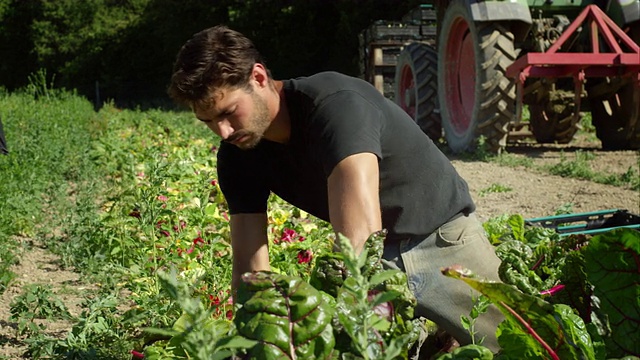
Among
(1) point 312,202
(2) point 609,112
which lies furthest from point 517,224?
(2) point 609,112

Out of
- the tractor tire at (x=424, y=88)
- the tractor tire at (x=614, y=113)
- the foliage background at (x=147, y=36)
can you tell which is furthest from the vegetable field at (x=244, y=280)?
the foliage background at (x=147, y=36)

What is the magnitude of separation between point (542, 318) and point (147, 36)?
34565mm

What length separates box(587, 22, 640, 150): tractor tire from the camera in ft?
27.9

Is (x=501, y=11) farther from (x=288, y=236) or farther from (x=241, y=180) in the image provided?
(x=241, y=180)

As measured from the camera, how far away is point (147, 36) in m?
34.2

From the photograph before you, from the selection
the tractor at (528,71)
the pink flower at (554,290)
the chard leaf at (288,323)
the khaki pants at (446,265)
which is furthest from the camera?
the tractor at (528,71)

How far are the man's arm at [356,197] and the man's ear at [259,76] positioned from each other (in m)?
0.42

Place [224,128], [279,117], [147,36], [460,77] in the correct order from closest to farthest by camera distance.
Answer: [224,128]
[279,117]
[460,77]
[147,36]

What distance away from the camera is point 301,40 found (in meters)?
28.5

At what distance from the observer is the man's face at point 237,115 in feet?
7.35

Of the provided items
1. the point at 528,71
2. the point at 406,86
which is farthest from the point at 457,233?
the point at 406,86

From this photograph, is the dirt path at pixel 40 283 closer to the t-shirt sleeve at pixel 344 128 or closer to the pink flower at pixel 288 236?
the pink flower at pixel 288 236

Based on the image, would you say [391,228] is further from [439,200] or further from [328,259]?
[328,259]

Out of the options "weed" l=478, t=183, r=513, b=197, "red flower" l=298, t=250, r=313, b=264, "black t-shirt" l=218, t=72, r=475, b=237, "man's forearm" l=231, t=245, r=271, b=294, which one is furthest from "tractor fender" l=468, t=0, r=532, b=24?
"man's forearm" l=231, t=245, r=271, b=294
